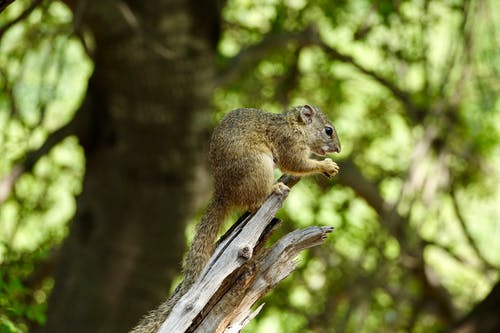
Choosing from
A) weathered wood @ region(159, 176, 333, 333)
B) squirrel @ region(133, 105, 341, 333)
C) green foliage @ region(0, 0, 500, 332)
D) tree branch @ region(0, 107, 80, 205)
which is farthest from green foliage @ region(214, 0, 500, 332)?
weathered wood @ region(159, 176, 333, 333)

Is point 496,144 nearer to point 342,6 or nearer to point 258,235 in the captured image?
point 342,6

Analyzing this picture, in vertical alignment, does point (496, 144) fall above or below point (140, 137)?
below

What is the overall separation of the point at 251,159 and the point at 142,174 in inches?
111

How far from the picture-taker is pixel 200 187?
21.7 ft

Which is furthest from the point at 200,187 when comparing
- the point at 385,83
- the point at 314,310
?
the point at 314,310

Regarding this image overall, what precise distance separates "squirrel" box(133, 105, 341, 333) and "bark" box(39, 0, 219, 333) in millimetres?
2396

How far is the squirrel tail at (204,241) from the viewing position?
3.44 meters

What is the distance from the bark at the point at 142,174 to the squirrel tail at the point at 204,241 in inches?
109

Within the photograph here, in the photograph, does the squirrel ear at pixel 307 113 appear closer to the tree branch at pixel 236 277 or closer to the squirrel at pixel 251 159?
the squirrel at pixel 251 159

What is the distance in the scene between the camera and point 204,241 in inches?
140

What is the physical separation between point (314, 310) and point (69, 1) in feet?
12.2

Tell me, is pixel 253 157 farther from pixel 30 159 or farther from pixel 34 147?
pixel 34 147

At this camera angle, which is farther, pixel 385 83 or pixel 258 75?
pixel 258 75

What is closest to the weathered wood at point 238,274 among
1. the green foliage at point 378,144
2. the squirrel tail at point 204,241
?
the squirrel tail at point 204,241
